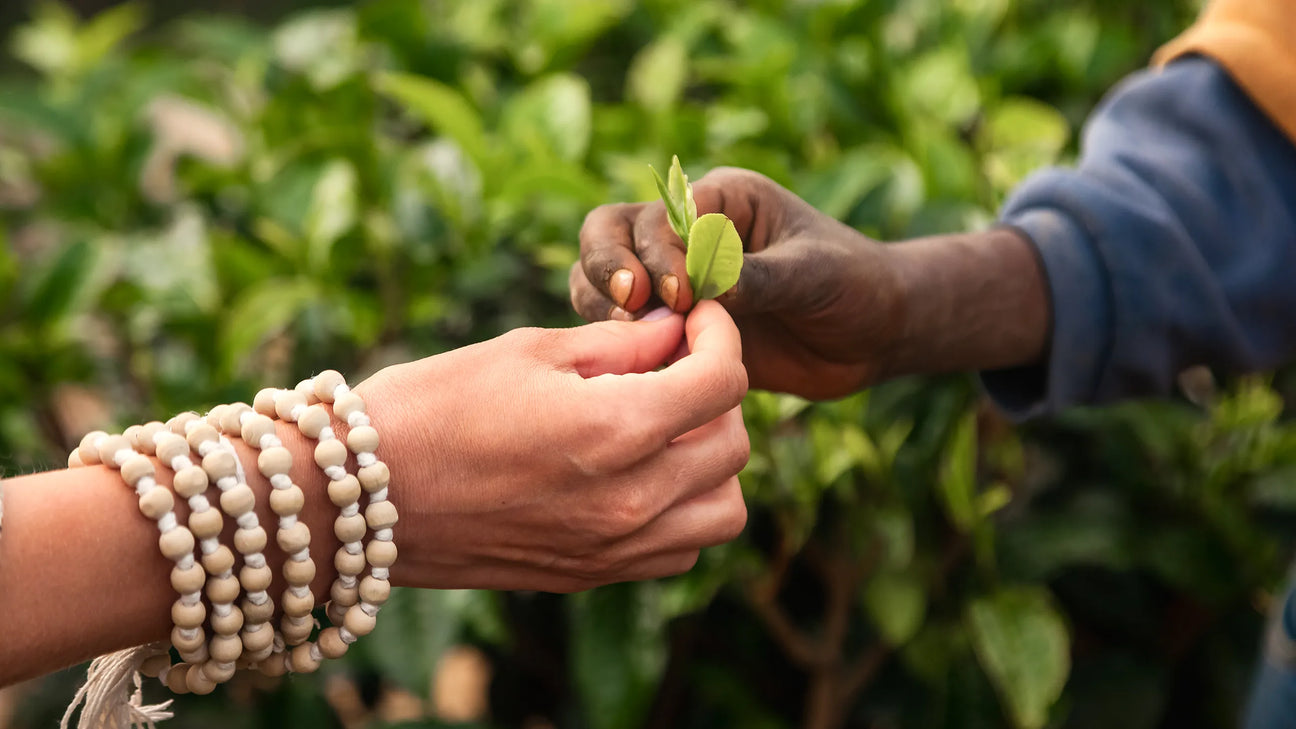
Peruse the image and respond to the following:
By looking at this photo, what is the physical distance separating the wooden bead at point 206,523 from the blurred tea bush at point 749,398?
1.95 feet

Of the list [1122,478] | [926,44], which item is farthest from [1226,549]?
[926,44]

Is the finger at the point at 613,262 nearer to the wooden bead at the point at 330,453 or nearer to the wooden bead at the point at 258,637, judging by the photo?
the wooden bead at the point at 330,453

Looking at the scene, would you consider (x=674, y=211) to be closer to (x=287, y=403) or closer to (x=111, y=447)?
(x=287, y=403)

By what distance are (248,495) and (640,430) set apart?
0.30 m

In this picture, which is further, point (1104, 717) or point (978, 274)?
point (1104, 717)

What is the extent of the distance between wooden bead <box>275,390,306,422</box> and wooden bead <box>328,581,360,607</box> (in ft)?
0.45

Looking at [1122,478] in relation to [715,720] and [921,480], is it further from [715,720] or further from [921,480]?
[715,720]

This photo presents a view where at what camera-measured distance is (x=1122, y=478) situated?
1593 mm

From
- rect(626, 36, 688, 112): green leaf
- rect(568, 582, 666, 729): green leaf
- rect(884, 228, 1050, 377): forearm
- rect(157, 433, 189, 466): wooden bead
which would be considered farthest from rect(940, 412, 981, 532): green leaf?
rect(157, 433, 189, 466): wooden bead

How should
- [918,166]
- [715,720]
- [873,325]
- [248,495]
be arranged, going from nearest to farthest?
[248,495]
[873,325]
[918,166]
[715,720]

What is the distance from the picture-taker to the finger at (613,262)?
3.12 ft

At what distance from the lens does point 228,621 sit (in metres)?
0.81

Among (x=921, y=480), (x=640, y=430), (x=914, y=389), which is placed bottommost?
(x=921, y=480)

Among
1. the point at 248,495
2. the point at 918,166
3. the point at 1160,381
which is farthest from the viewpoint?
the point at 918,166
